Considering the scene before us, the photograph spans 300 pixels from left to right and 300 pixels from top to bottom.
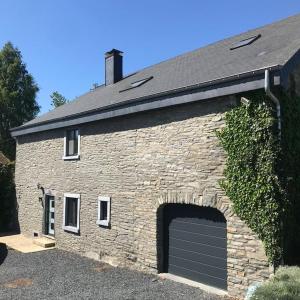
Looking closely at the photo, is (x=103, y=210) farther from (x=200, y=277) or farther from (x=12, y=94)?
(x=12, y=94)

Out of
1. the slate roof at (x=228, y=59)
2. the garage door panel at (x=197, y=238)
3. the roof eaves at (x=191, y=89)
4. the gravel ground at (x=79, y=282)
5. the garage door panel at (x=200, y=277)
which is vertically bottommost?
the gravel ground at (x=79, y=282)

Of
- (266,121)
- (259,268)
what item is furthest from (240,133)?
(259,268)

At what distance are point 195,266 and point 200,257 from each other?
0.33 metres

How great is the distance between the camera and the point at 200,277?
10219 millimetres

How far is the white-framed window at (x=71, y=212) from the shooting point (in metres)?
14.7

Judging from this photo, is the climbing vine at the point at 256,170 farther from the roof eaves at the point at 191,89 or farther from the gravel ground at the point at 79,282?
the gravel ground at the point at 79,282

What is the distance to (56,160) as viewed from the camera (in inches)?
639

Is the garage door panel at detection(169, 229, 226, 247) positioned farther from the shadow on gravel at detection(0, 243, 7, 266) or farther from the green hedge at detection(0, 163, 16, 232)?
the green hedge at detection(0, 163, 16, 232)

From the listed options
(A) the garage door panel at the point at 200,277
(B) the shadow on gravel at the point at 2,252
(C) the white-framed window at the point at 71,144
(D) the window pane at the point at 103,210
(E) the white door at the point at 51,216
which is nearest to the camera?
(A) the garage door panel at the point at 200,277

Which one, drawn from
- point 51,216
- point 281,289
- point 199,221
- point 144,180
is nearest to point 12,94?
point 51,216

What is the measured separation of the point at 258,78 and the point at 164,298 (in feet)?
18.0

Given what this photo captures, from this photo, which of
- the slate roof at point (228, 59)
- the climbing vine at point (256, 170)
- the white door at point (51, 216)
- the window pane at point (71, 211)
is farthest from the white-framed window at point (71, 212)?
the climbing vine at point (256, 170)

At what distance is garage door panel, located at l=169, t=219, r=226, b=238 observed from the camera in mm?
9742

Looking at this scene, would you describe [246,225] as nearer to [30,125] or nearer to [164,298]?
[164,298]
